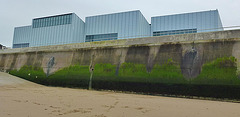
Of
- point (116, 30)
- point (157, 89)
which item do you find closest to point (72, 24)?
point (116, 30)

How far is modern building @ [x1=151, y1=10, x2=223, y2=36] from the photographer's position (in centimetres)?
2627

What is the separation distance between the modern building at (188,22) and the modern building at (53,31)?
1452 centimetres

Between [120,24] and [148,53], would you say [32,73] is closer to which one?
[148,53]

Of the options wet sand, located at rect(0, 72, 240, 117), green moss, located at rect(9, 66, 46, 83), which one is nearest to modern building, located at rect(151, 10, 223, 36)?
green moss, located at rect(9, 66, 46, 83)

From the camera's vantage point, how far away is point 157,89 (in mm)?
11703

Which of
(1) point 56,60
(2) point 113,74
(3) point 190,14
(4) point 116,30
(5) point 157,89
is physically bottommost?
(5) point 157,89

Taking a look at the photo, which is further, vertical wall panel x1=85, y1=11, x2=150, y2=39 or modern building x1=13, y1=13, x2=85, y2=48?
modern building x1=13, y1=13, x2=85, y2=48

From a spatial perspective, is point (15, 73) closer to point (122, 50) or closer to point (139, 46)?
point (122, 50)

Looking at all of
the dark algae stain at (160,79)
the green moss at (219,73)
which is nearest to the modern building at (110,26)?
the dark algae stain at (160,79)

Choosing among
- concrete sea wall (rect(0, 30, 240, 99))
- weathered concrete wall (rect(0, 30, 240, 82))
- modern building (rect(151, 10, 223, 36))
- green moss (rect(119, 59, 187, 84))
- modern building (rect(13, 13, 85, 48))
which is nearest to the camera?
concrete sea wall (rect(0, 30, 240, 99))

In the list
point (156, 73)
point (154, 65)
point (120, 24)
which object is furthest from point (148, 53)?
point (120, 24)

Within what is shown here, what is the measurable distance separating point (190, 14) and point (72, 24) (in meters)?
21.5

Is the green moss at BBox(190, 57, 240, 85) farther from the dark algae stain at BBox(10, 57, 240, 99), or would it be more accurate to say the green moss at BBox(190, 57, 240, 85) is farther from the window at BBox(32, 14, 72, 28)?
the window at BBox(32, 14, 72, 28)

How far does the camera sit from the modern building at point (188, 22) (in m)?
26.3
